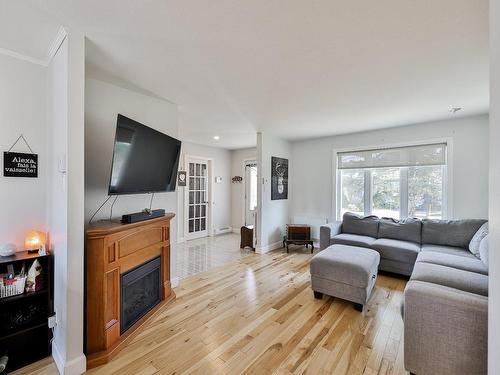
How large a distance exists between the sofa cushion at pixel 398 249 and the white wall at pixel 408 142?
1.00 meters

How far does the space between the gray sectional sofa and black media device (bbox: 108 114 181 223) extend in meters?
2.27

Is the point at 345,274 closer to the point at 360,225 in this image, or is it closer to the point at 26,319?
the point at 360,225

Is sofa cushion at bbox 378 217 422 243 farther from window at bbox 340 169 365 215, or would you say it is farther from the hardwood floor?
the hardwood floor

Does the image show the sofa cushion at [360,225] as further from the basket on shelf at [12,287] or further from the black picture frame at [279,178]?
the basket on shelf at [12,287]

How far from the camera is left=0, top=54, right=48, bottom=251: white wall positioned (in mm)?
1768

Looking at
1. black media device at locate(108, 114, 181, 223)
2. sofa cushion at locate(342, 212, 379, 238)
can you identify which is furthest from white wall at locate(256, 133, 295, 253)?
black media device at locate(108, 114, 181, 223)

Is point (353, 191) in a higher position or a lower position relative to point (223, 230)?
higher

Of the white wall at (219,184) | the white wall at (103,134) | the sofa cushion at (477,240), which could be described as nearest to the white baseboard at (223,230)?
the white wall at (219,184)

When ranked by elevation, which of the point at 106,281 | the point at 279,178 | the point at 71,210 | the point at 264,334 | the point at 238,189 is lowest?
the point at 264,334

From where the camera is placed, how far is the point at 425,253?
9.13 feet

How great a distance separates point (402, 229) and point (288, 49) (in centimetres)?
326

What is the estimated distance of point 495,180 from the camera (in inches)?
33.4

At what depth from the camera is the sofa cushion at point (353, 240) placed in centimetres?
341

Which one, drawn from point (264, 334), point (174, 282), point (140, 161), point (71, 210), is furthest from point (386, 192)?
point (71, 210)
